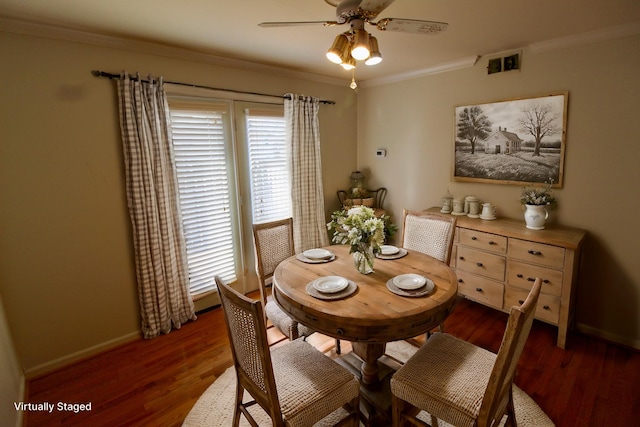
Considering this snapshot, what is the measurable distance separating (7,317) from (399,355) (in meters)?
2.78

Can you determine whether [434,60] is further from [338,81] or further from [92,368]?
[92,368]

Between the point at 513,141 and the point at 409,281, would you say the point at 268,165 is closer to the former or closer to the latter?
the point at 409,281

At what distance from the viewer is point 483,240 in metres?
2.80

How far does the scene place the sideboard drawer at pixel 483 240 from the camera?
269 centimetres

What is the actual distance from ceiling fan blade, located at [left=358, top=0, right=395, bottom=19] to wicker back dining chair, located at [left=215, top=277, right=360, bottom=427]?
1.35m

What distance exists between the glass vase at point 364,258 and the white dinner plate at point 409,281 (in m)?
0.18

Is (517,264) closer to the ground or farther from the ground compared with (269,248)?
closer to the ground

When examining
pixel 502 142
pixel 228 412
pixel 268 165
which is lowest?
pixel 228 412

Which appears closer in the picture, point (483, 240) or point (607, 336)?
point (607, 336)

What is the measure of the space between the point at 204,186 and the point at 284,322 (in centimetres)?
154

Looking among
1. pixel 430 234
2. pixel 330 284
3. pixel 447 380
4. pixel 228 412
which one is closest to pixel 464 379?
pixel 447 380

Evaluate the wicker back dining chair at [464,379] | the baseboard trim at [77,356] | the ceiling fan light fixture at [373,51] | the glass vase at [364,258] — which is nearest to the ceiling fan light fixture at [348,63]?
the ceiling fan light fixture at [373,51]

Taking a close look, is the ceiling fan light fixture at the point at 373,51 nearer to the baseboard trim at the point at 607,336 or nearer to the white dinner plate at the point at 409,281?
the white dinner plate at the point at 409,281

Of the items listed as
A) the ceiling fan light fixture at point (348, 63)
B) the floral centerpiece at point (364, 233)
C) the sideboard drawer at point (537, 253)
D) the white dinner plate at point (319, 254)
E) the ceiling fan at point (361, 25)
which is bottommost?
the sideboard drawer at point (537, 253)
